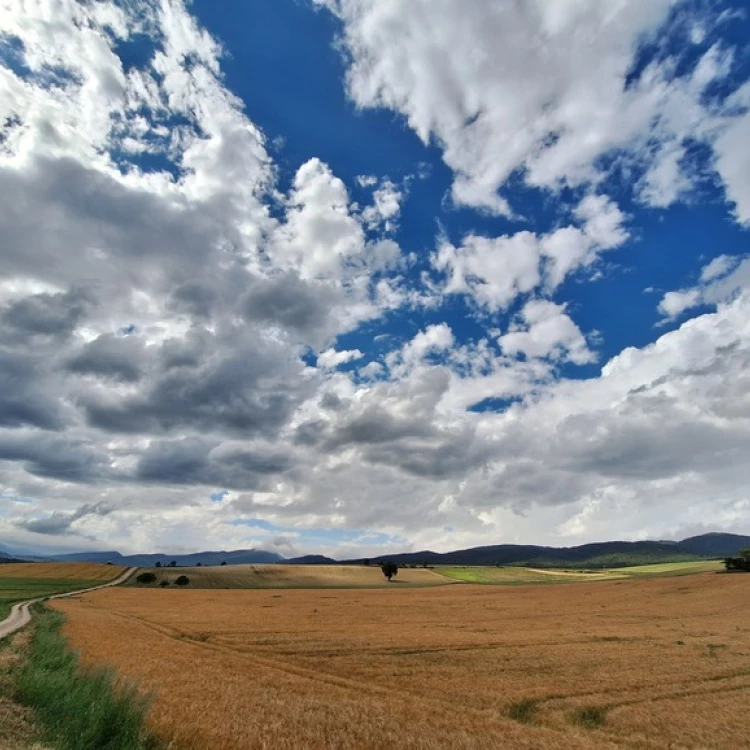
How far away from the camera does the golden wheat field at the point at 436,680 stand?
56.2ft

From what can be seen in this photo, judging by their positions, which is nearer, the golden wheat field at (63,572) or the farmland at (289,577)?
the golden wheat field at (63,572)

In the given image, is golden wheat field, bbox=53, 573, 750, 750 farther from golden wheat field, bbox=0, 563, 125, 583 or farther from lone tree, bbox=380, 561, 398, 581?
lone tree, bbox=380, 561, 398, 581

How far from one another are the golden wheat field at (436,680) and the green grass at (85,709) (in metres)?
1.35

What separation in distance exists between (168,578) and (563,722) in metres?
167

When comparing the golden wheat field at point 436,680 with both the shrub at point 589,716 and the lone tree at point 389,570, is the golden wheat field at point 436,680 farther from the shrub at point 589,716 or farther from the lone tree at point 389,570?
the lone tree at point 389,570

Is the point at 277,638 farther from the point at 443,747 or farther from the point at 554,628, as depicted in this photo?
the point at 443,747

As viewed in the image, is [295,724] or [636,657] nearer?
[295,724]

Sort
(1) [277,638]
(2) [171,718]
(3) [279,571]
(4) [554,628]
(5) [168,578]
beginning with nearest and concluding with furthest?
(2) [171,718] → (1) [277,638] → (4) [554,628] → (5) [168,578] → (3) [279,571]

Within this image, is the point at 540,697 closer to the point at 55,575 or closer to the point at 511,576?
the point at 511,576

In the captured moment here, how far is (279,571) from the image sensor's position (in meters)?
184

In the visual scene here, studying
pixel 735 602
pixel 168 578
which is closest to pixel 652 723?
pixel 735 602

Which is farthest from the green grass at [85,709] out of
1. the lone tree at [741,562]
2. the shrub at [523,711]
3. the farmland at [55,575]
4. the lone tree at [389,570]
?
the lone tree at [389,570]

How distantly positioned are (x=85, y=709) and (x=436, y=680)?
1628 cm

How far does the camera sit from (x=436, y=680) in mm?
26203
